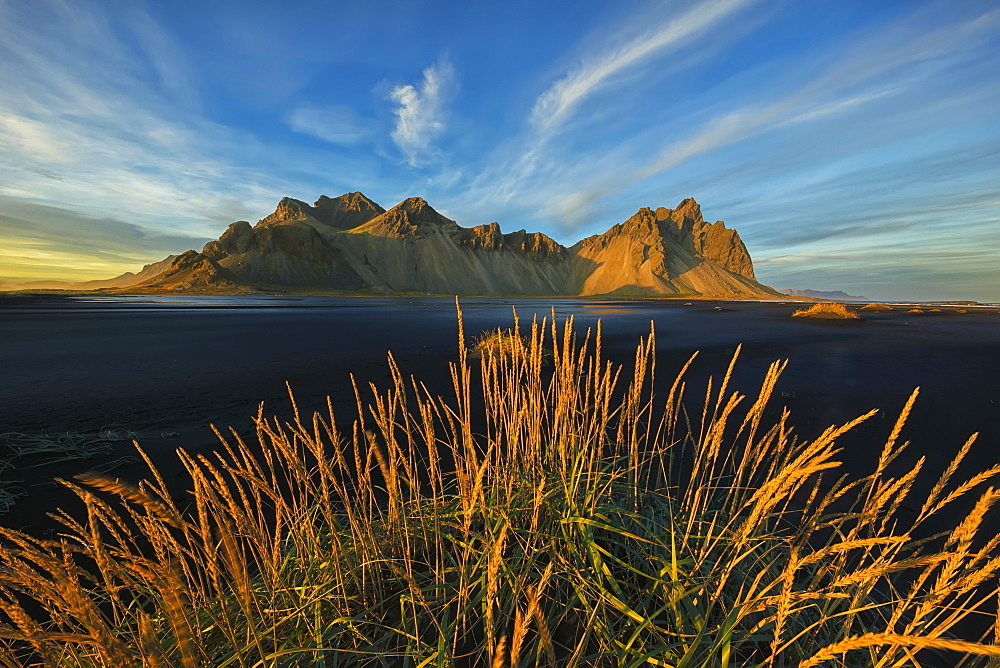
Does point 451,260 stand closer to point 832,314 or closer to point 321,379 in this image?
point 832,314

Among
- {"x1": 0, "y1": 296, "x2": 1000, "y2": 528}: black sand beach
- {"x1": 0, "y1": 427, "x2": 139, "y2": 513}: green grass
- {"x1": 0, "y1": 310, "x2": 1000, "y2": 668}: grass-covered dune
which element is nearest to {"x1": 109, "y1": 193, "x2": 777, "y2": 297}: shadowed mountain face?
{"x1": 0, "y1": 296, "x2": 1000, "y2": 528}: black sand beach

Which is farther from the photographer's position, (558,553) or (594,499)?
(594,499)

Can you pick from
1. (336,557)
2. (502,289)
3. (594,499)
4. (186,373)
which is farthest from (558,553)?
(502,289)

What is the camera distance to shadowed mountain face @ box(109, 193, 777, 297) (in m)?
125

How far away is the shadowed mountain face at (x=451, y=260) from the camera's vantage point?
125375 millimetres

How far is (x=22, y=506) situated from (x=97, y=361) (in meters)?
12.9

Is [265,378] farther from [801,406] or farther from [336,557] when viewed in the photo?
[801,406]

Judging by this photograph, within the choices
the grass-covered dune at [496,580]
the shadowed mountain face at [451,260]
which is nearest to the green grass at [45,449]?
the grass-covered dune at [496,580]

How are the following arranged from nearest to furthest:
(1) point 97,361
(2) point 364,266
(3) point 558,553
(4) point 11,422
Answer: (3) point 558,553 → (4) point 11,422 → (1) point 97,361 → (2) point 364,266

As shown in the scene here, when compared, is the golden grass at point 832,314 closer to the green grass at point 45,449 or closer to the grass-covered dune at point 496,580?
the grass-covered dune at point 496,580

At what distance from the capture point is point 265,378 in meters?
11.5

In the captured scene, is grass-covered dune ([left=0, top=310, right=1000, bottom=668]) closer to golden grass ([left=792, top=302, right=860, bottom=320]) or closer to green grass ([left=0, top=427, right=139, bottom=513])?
green grass ([left=0, top=427, right=139, bottom=513])

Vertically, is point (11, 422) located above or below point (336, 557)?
below

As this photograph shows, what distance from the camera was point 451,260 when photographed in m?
151
